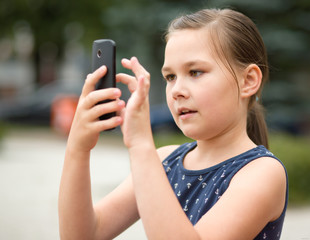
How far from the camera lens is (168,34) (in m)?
1.98

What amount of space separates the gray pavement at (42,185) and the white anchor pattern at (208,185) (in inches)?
50.2

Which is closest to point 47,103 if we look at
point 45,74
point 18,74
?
point 45,74

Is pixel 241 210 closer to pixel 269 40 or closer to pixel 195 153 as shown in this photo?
pixel 195 153

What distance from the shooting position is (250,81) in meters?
1.94

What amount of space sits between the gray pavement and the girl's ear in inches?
53.3

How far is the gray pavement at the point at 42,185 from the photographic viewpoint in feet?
16.3

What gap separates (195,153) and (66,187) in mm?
614

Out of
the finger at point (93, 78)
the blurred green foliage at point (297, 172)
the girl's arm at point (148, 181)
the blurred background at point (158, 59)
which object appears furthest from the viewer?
the blurred background at point (158, 59)

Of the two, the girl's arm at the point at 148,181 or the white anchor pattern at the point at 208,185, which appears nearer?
the girl's arm at the point at 148,181

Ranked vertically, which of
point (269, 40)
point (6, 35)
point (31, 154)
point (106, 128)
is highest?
point (6, 35)

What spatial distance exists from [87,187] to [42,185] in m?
6.27

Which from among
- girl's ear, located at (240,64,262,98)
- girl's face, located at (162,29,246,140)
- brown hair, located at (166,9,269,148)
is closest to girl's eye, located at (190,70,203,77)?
girl's face, located at (162,29,246,140)

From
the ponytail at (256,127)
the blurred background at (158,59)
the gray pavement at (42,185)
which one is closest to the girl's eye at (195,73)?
the ponytail at (256,127)

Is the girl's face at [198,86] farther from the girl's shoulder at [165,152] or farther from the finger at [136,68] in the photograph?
the girl's shoulder at [165,152]
